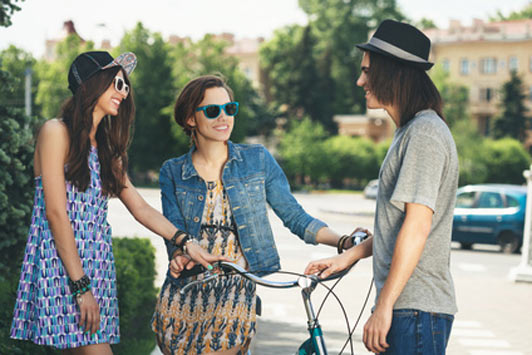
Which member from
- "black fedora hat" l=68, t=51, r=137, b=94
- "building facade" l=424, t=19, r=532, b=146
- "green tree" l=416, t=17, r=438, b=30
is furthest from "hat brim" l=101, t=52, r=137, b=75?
"green tree" l=416, t=17, r=438, b=30

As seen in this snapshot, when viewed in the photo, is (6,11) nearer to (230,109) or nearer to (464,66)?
(230,109)

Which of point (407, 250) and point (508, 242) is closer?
point (407, 250)

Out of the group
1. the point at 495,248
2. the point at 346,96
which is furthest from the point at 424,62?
the point at 346,96

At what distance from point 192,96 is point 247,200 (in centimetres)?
53

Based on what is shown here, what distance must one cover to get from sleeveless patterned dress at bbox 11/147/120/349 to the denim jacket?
0.32m

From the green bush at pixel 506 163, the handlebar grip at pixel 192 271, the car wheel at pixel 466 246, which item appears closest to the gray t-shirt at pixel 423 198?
the handlebar grip at pixel 192 271

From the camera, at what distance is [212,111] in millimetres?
3434

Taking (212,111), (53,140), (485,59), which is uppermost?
(485,59)

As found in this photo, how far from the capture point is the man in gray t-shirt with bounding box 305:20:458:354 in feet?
8.56

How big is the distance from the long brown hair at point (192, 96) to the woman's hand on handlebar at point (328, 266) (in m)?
0.93

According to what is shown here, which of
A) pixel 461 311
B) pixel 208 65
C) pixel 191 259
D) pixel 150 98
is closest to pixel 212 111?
pixel 191 259

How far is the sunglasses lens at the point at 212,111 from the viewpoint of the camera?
11.2ft

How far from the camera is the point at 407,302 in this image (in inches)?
106

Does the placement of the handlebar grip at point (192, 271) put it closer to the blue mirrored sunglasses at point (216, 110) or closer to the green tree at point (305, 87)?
the blue mirrored sunglasses at point (216, 110)
